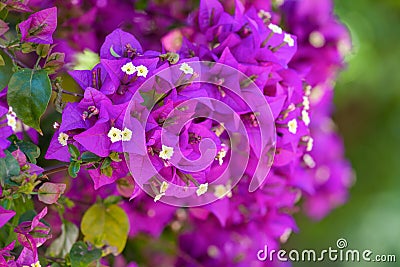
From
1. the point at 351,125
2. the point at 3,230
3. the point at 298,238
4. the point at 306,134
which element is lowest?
the point at 298,238

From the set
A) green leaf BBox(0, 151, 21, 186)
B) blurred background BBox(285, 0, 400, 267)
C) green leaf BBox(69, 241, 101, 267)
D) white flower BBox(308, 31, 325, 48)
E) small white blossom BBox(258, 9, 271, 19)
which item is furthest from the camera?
blurred background BBox(285, 0, 400, 267)

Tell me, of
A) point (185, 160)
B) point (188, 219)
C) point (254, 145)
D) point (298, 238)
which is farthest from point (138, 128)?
point (298, 238)

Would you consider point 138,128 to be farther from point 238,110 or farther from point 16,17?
point 16,17

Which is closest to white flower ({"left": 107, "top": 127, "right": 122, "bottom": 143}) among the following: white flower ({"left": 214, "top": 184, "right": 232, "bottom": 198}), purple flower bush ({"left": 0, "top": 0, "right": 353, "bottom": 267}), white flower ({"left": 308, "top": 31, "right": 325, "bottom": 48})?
purple flower bush ({"left": 0, "top": 0, "right": 353, "bottom": 267})

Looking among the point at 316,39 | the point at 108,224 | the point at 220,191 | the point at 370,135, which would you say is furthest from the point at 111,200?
the point at 370,135

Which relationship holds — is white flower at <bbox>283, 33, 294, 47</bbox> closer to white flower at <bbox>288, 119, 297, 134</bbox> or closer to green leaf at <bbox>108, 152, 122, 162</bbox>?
white flower at <bbox>288, 119, 297, 134</bbox>

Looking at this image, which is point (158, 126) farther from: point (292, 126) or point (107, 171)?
point (292, 126)
